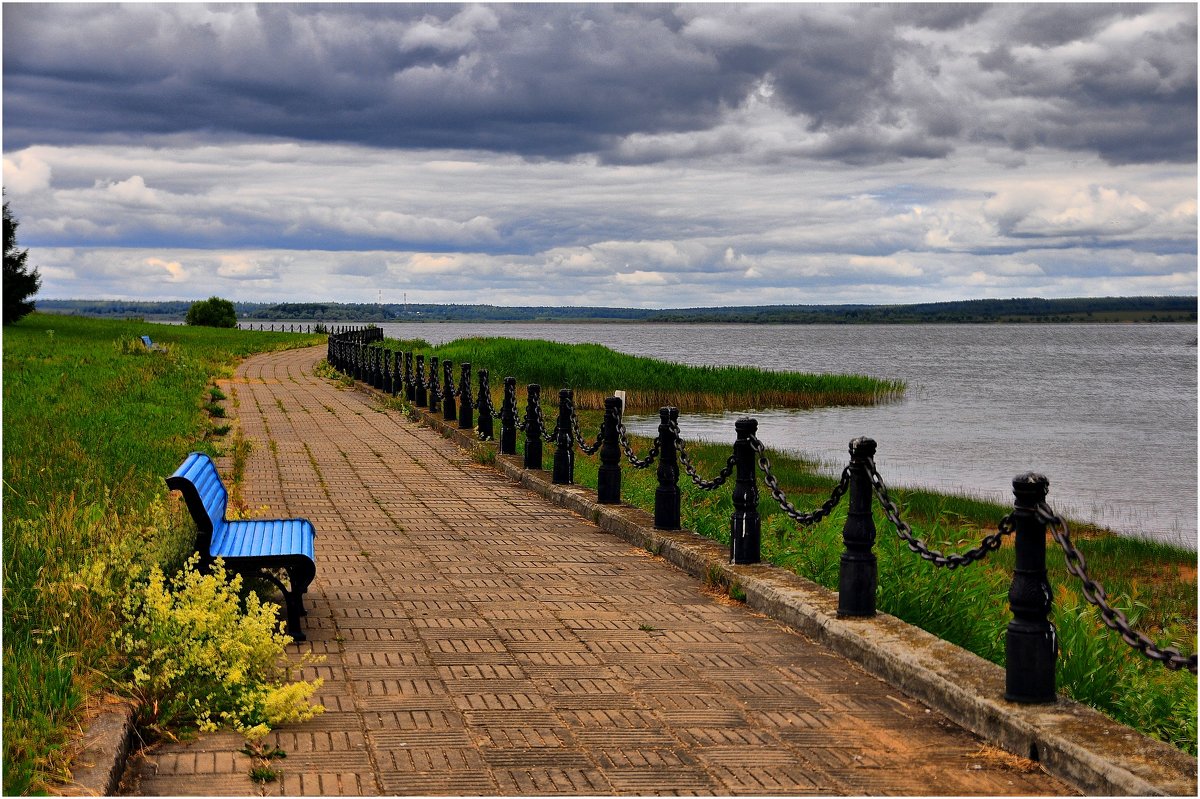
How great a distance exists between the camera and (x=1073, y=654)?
277 inches

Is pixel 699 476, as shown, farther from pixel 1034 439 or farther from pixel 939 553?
pixel 1034 439

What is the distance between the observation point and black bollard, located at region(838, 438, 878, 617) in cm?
754

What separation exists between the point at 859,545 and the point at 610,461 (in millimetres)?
5420

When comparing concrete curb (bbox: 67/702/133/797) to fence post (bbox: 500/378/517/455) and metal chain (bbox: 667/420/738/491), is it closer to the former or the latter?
metal chain (bbox: 667/420/738/491)

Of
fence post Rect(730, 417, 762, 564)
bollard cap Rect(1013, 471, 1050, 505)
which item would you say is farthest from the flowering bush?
fence post Rect(730, 417, 762, 564)

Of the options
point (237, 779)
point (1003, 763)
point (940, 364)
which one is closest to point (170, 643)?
point (237, 779)

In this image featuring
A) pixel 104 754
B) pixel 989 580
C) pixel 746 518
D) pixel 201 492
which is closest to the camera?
pixel 104 754

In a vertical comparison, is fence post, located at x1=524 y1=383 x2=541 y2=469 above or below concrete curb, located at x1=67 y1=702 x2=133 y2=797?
above

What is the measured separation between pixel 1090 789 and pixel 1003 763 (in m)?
0.44

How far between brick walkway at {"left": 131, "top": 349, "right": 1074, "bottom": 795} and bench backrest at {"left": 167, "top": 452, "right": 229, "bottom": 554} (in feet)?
2.72

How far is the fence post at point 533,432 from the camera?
51.9 ft

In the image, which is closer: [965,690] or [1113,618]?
[1113,618]

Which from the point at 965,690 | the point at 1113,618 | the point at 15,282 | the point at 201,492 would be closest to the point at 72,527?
the point at 201,492

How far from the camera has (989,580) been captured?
9.73 m
